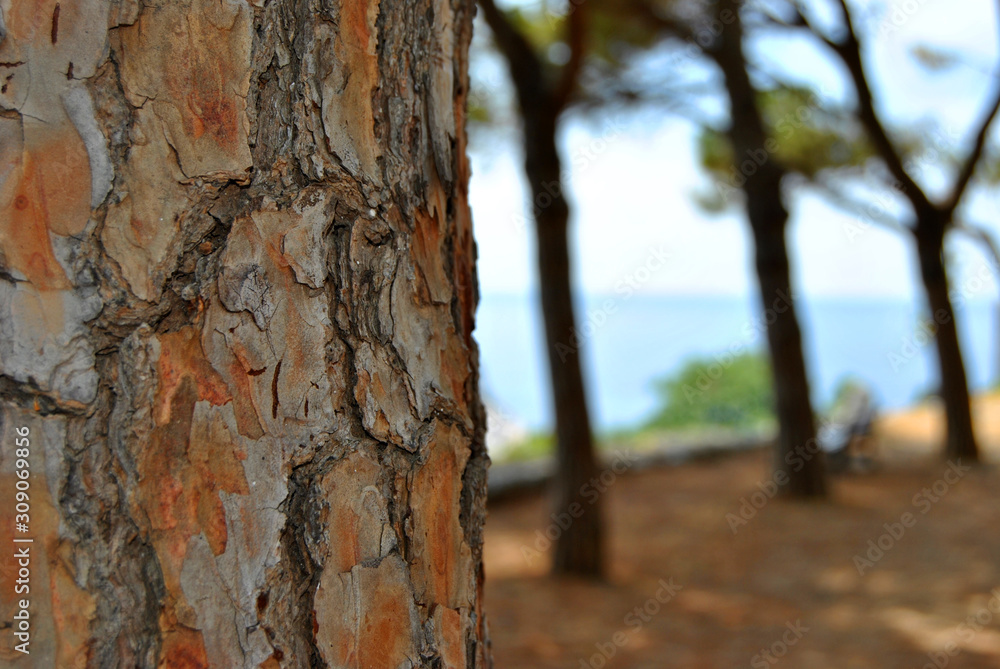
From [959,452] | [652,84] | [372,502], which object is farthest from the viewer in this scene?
[959,452]

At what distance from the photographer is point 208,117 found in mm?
823

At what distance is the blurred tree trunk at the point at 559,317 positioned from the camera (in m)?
4.60

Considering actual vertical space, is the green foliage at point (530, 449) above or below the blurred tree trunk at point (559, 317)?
below

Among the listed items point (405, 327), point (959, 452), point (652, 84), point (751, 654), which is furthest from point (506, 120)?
point (405, 327)

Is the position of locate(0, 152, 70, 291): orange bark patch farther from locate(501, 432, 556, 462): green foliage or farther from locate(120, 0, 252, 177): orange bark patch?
locate(501, 432, 556, 462): green foliage

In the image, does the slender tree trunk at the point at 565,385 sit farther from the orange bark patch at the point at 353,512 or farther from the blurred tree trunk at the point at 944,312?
the blurred tree trunk at the point at 944,312

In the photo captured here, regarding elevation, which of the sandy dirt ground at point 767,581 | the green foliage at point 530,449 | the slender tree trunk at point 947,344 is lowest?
the sandy dirt ground at point 767,581

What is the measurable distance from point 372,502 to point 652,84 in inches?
237

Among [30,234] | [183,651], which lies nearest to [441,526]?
[183,651]

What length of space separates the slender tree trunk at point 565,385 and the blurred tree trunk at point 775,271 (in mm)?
2367

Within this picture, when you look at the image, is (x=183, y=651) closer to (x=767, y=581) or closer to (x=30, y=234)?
(x=30, y=234)

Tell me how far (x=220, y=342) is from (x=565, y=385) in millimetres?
3955

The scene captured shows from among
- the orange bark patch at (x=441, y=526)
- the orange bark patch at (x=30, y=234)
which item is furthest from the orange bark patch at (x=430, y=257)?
the orange bark patch at (x=30, y=234)

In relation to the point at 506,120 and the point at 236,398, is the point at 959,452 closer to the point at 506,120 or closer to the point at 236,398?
the point at 506,120
